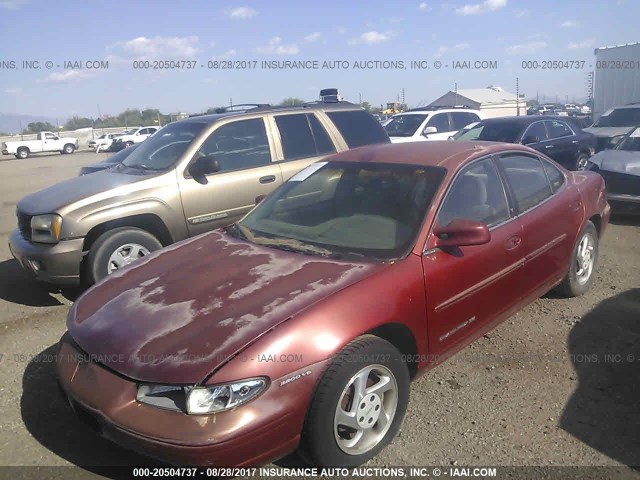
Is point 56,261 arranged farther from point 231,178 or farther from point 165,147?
point 231,178

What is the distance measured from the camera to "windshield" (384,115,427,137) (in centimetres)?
1230

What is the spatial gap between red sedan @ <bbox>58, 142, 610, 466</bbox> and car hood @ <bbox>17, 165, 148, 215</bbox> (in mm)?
1775

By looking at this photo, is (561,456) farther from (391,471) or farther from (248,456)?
(248,456)

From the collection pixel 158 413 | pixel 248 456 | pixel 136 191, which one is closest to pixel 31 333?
pixel 136 191

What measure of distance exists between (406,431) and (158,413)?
143cm

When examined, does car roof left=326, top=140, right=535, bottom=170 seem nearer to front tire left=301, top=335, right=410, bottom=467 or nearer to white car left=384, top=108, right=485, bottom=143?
front tire left=301, top=335, right=410, bottom=467

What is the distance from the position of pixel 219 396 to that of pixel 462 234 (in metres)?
1.61

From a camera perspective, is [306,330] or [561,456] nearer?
[306,330]

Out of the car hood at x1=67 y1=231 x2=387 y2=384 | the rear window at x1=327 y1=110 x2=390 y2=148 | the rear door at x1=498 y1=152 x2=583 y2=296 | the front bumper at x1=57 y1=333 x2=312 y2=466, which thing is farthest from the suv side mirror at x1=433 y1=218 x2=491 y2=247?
the rear window at x1=327 y1=110 x2=390 y2=148

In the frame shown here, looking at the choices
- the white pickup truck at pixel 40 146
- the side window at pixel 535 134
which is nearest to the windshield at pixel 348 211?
the side window at pixel 535 134

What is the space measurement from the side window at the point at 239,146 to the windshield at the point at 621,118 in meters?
11.0

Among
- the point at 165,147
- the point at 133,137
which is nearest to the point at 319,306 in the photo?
the point at 165,147

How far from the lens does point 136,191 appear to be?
5023mm

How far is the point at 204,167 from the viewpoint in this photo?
5191mm
